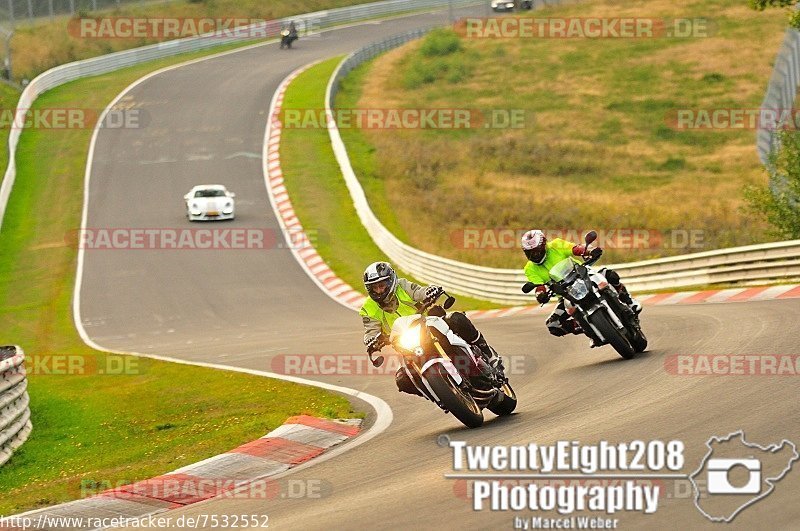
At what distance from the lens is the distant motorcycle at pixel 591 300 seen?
1428cm

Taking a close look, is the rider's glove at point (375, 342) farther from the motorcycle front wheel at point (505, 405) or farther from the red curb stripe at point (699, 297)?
the red curb stripe at point (699, 297)

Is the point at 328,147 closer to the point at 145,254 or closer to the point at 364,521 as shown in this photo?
the point at 145,254

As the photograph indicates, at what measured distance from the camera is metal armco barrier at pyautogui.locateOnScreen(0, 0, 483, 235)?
4893cm

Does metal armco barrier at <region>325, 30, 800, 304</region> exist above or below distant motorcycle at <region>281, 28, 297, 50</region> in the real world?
below

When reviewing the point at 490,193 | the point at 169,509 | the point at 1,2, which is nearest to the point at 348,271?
the point at 490,193

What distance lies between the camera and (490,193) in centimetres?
4197

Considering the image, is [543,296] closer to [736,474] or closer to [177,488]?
[177,488]

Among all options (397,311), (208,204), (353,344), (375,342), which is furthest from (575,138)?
(375,342)

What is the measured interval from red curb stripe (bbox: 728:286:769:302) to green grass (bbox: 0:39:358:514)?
7371mm

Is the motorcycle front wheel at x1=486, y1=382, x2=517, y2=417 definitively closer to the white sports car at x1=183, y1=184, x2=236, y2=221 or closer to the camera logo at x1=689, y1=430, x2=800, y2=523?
the camera logo at x1=689, y1=430, x2=800, y2=523

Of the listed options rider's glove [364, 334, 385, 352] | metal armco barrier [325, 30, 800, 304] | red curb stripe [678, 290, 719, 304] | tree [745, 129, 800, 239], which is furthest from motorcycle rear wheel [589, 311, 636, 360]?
tree [745, 129, 800, 239]

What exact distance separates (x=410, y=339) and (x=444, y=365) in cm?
40

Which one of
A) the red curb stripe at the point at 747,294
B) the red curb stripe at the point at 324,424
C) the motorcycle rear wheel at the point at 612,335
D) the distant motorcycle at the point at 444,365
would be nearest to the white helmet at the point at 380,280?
the distant motorcycle at the point at 444,365

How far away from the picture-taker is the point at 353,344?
2189 centimetres
